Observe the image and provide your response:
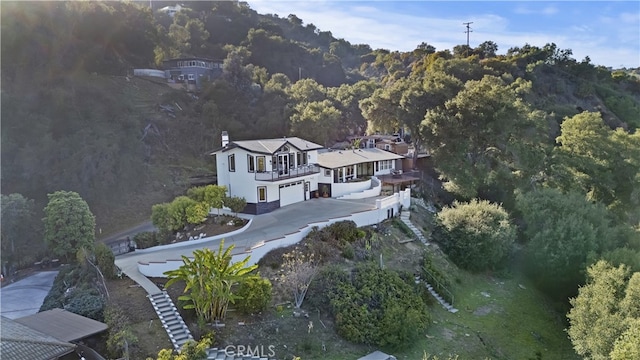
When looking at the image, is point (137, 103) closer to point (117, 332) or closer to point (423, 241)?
point (423, 241)

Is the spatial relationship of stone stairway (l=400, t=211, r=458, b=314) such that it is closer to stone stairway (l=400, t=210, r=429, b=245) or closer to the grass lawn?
stone stairway (l=400, t=210, r=429, b=245)

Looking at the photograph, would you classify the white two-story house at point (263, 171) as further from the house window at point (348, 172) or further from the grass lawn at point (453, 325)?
the grass lawn at point (453, 325)

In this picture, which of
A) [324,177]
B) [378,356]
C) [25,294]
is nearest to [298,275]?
[378,356]

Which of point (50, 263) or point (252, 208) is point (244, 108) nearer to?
point (252, 208)

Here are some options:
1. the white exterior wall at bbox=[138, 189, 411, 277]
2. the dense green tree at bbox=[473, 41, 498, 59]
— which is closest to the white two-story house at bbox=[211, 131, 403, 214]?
the white exterior wall at bbox=[138, 189, 411, 277]

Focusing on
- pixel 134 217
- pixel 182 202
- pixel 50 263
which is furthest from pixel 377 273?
pixel 134 217

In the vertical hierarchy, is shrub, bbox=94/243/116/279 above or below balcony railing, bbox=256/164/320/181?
below
